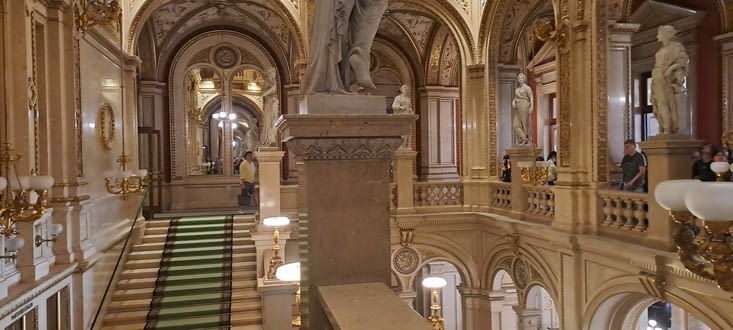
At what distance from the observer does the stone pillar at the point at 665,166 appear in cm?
695

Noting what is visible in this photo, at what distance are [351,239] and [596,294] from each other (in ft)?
19.9

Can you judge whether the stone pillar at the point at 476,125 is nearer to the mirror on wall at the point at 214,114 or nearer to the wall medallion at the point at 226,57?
Result: the mirror on wall at the point at 214,114

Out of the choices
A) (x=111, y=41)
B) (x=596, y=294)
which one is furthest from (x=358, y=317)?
(x=111, y=41)

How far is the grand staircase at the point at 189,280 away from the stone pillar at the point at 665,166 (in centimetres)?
638

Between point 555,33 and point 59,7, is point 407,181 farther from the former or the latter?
point 59,7

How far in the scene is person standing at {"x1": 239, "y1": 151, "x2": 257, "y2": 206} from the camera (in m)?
14.0

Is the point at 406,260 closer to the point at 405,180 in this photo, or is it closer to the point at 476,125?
the point at 405,180

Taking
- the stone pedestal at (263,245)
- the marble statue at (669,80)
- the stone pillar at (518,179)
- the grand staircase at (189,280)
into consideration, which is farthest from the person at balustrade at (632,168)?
the grand staircase at (189,280)

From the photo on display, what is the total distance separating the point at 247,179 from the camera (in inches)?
557

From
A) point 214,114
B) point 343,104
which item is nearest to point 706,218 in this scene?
point 343,104

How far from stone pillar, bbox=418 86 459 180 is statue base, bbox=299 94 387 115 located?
13.1 meters

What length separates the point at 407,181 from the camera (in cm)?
1181

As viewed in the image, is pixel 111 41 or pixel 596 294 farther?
pixel 111 41

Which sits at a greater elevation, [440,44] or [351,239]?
[440,44]
